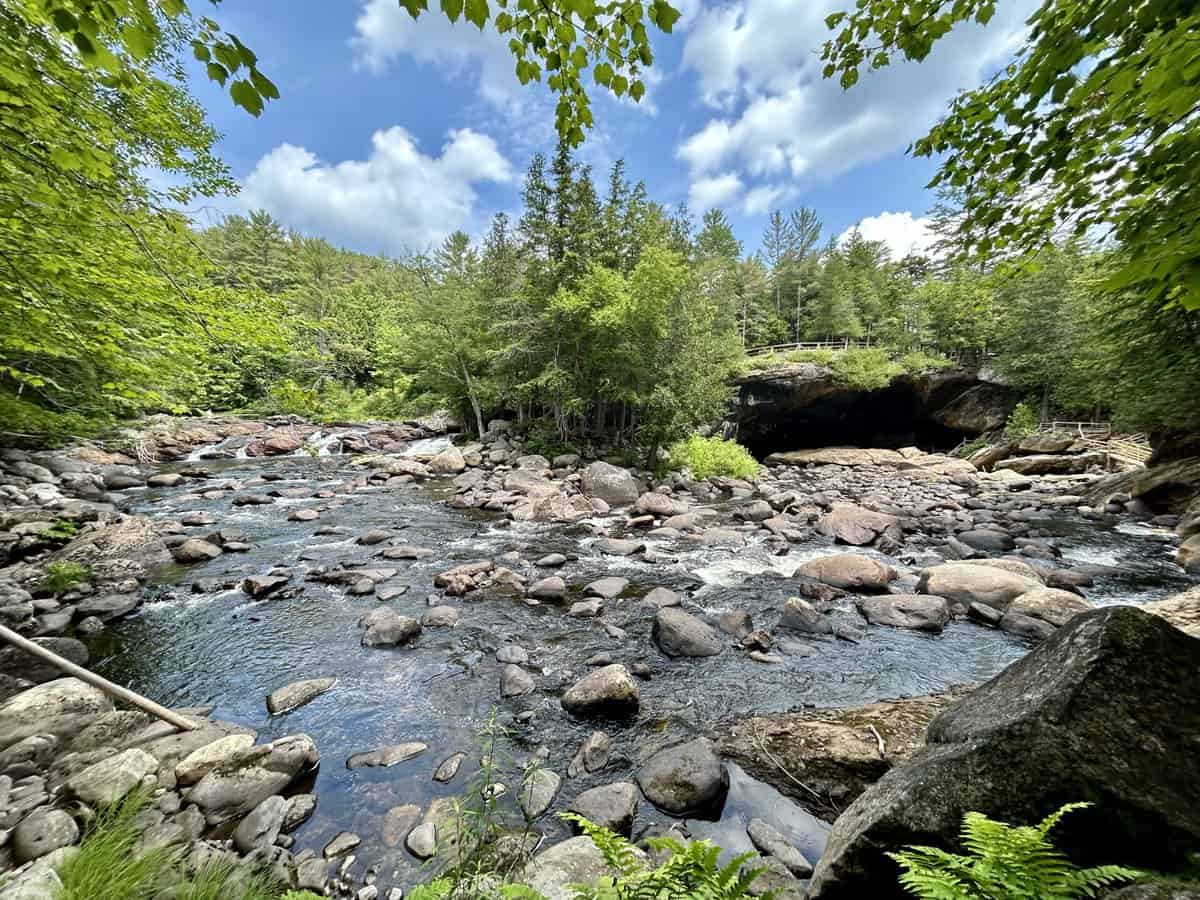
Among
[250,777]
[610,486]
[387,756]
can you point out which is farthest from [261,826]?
[610,486]

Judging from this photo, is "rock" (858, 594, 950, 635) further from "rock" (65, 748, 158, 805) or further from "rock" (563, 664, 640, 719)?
"rock" (65, 748, 158, 805)

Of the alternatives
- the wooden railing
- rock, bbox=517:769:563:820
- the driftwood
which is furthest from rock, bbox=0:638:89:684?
the wooden railing

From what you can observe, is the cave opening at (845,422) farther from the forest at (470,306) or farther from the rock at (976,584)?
the rock at (976,584)

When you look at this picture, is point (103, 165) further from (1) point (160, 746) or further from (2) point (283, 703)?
(2) point (283, 703)

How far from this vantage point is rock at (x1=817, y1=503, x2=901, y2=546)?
947cm

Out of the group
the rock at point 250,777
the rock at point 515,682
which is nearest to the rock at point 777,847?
the rock at point 515,682

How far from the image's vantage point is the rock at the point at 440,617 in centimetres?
576

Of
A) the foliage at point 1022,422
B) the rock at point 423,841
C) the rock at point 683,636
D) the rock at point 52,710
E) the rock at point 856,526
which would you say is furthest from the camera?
the foliage at point 1022,422

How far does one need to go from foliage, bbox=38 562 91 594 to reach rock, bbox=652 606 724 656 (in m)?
7.61

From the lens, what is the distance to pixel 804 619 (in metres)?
5.77

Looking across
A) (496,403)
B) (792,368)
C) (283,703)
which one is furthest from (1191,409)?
(496,403)

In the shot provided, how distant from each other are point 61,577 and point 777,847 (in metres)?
8.70

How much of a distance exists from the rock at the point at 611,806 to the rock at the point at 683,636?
6.63 ft

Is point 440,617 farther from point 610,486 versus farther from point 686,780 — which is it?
point 610,486
